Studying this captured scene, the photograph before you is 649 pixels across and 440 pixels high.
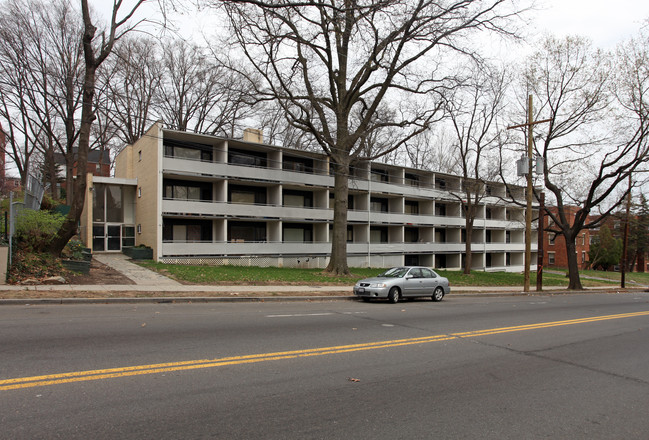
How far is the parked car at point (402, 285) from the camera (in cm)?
1444

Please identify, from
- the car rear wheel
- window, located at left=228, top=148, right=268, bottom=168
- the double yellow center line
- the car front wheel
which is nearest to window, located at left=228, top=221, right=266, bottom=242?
window, located at left=228, top=148, right=268, bottom=168

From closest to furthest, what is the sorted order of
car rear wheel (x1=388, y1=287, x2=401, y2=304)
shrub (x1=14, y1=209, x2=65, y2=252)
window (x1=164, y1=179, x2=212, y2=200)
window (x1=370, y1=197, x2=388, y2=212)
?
car rear wheel (x1=388, y1=287, x2=401, y2=304)
shrub (x1=14, y1=209, x2=65, y2=252)
window (x1=164, y1=179, x2=212, y2=200)
window (x1=370, y1=197, x2=388, y2=212)

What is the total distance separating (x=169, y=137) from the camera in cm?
2780

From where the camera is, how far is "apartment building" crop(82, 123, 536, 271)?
27.6m

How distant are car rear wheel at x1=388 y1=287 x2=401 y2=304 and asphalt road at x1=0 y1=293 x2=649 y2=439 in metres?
5.30

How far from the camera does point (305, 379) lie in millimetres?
5168

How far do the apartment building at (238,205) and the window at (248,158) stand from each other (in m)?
0.08

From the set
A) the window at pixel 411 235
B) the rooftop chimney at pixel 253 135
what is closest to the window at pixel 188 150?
the rooftop chimney at pixel 253 135

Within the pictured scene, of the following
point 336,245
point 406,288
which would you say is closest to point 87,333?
point 406,288

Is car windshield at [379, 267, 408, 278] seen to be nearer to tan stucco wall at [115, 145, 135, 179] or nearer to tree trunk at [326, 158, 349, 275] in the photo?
tree trunk at [326, 158, 349, 275]

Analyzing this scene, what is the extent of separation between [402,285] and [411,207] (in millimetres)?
30335

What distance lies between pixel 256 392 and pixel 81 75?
1189 inches

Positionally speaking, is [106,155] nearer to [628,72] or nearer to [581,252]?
[628,72]

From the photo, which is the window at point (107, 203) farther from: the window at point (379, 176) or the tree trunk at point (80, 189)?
the window at point (379, 176)
